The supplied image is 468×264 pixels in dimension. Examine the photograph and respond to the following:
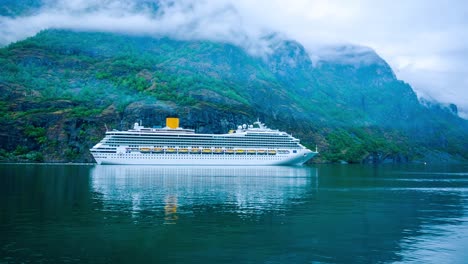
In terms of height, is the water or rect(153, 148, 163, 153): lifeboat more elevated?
rect(153, 148, 163, 153): lifeboat

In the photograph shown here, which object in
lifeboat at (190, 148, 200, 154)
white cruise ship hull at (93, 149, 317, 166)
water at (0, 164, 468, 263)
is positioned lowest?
water at (0, 164, 468, 263)

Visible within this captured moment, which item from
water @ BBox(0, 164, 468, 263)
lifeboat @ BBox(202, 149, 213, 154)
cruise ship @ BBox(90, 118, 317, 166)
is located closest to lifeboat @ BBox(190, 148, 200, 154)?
cruise ship @ BBox(90, 118, 317, 166)

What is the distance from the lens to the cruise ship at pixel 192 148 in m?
156

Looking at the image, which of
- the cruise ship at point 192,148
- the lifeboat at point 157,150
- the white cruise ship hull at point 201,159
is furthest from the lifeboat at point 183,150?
the lifeboat at point 157,150

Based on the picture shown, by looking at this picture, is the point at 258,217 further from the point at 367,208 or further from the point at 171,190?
the point at 171,190

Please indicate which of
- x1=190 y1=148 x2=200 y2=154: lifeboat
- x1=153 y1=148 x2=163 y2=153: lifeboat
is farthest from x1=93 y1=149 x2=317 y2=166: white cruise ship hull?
x1=153 y1=148 x2=163 y2=153: lifeboat

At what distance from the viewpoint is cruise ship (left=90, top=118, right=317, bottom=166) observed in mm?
155625

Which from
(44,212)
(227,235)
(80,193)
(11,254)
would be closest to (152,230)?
(227,235)

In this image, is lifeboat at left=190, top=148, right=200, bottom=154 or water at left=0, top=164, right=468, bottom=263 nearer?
water at left=0, top=164, right=468, bottom=263

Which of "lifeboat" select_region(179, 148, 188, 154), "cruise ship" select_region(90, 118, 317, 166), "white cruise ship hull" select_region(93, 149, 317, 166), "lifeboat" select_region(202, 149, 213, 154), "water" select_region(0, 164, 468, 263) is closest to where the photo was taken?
"water" select_region(0, 164, 468, 263)

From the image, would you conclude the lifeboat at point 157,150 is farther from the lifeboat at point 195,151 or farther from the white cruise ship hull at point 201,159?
the lifeboat at point 195,151

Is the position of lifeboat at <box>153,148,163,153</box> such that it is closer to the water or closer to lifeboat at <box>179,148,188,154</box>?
lifeboat at <box>179,148,188,154</box>

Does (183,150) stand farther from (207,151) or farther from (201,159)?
(207,151)

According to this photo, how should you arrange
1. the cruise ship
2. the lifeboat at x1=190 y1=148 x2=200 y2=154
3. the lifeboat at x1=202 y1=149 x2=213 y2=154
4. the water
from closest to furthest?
1. the water
2. the cruise ship
3. the lifeboat at x1=190 y1=148 x2=200 y2=154
4. the lifeboat at x1=202 y1=149 x2=213 y2=154
